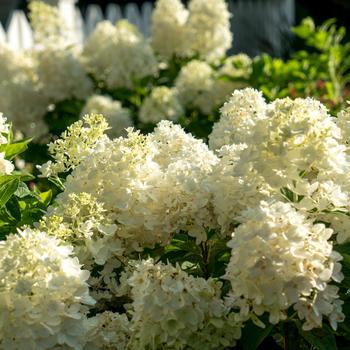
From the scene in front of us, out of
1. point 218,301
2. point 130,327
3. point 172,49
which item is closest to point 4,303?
point 130,327

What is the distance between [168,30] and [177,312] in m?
4.29

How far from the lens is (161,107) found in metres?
5.20

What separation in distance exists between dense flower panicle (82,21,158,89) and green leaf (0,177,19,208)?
3356 mm

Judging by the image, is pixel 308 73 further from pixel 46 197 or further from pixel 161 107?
pixel 46 197

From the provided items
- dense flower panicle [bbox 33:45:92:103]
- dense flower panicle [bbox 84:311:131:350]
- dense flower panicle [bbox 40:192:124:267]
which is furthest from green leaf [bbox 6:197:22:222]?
dense flower panicle [bbox 33:45:92:103]

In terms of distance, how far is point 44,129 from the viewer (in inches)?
221

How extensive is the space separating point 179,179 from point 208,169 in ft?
0.34

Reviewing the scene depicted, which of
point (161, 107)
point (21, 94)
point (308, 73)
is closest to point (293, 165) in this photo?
point (161, 107)

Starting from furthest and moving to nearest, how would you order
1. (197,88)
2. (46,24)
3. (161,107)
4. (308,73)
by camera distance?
(46,24) → (308,73) → (197,88) → (161,107)

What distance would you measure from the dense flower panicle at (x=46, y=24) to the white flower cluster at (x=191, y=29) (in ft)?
1.96

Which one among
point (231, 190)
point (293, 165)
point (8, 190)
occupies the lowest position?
point (8, 190)

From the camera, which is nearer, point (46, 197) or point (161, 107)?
point (46, 197)

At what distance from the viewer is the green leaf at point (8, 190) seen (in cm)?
240

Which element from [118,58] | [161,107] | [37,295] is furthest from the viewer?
[118,58]
